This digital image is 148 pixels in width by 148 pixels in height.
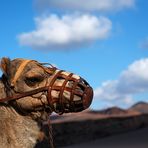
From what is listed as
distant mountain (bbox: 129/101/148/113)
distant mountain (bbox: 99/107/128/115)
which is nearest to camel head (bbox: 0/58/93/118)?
distant mountain (bbox: 99/107/128/115)

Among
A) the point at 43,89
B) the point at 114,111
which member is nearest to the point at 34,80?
the point at 43,89

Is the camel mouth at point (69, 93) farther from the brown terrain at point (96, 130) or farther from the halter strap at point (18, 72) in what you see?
the brown terrain at point (96, 130)

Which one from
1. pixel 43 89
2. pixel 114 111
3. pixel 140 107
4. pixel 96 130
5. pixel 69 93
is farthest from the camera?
pixel 140 107

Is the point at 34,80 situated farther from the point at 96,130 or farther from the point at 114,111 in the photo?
the point at 114,111

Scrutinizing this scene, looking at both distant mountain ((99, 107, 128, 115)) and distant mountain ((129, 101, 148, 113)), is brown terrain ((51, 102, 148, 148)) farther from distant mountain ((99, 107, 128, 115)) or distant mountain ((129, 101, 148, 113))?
distant mountain ((129, 101, 148, 113))

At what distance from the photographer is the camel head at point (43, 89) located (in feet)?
21.2

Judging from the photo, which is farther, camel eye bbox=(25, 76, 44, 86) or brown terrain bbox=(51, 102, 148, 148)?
brown terrain bbox=(51, 102, 148, 148)

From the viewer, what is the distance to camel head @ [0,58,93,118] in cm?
646

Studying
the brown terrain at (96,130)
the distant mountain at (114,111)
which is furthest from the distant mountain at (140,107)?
the brown terrain at (96,130)

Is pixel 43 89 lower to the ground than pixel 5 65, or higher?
lower

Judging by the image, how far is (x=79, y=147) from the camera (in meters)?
18.7

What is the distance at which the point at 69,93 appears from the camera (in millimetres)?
6438

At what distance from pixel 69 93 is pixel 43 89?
1.01 feet

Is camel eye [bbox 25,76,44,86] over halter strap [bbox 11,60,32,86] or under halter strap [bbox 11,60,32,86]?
under
